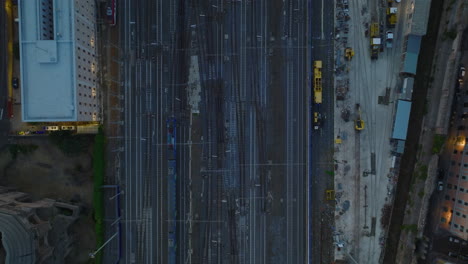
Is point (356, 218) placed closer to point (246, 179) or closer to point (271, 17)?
point (246, 179)

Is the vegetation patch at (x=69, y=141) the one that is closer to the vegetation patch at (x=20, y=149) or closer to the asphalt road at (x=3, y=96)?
the vegetation patch at (x=20, y=149)

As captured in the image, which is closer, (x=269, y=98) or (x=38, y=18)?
(x=38, y=18)

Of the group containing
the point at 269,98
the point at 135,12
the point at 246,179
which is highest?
the point at 135,12

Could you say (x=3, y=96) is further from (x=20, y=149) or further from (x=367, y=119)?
(x=367, y=119)

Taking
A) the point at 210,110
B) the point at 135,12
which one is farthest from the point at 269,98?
the point at 135,12

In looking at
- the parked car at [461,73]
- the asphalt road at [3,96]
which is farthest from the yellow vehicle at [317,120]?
the asphalt road at [3,96]

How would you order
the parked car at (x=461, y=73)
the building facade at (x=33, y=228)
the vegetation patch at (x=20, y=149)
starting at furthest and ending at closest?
the vegetation patch at (x=20, y=149) < the parked car at (x=461, y=73) < the building facade at (x=33, y=228)
